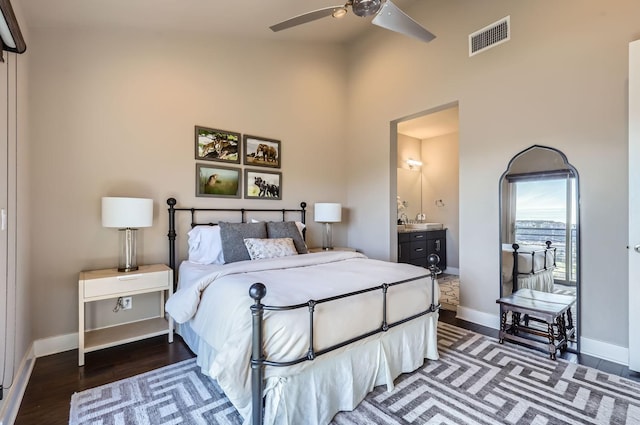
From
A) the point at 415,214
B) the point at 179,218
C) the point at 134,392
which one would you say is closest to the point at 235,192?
the point at 179,218

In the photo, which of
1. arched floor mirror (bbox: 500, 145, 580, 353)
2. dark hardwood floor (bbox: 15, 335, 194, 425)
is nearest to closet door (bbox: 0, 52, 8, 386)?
dark hardwood floor (bbox: 15, 335, 194, 425)

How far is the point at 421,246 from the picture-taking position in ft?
18.4

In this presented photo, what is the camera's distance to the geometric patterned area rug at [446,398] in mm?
1827

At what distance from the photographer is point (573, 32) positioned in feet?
8.91

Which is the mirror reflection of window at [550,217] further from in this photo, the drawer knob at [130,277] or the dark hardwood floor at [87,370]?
the drawer knob at [130,277]

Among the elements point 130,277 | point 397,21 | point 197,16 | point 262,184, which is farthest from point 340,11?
point 130,277

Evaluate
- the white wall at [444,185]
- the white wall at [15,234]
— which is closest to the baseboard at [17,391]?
the white wall at [15,234]

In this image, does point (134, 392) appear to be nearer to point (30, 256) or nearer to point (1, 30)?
point (30, 256)

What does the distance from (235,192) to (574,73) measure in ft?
11.8

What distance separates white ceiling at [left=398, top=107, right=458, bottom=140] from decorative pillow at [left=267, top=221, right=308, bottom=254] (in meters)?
2.72

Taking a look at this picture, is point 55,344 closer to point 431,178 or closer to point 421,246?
point 421,246

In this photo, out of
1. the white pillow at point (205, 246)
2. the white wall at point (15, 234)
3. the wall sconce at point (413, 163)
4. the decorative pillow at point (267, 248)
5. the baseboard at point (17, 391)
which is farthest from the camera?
the wall sconce at point (413, 163)

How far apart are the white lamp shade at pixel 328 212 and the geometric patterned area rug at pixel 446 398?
2.20m

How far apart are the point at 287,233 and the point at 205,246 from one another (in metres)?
0.90
